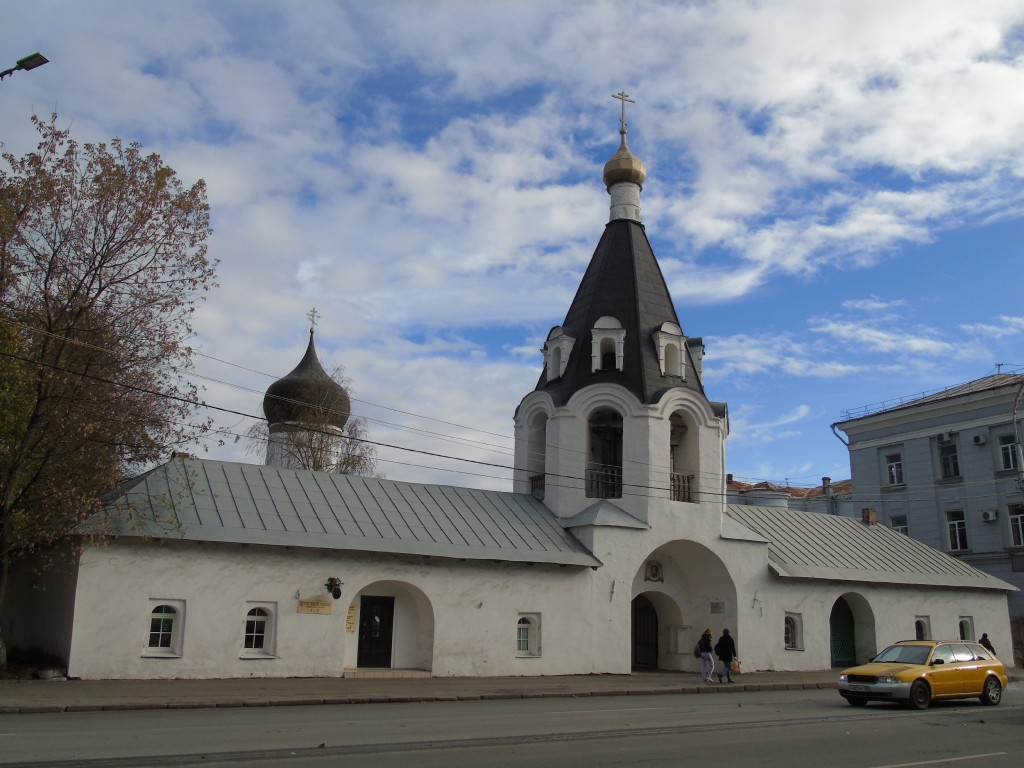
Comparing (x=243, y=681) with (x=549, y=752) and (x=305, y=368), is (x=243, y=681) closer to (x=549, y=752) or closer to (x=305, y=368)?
(x=549, y=752)

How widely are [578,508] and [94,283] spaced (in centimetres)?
1270

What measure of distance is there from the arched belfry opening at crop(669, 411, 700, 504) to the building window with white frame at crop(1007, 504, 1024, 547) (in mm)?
16820

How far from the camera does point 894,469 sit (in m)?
38.8

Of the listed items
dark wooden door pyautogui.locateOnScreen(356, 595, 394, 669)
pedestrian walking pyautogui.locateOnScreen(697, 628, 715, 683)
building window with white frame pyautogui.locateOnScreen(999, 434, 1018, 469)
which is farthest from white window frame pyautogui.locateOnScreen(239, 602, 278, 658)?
building window with white frame pyautogui.locateOnScreen(999, 434, 1018, 469)

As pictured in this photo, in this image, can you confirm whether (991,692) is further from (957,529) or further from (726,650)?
(957,529)

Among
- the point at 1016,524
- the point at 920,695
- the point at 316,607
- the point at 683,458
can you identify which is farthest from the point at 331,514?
the point at 1016,524

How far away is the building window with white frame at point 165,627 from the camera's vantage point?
17.4 meters

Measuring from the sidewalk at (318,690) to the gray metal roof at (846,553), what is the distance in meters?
4.60

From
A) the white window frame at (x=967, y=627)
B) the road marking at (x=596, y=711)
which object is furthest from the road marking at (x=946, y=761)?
the white window frame at (x=967, y=627)

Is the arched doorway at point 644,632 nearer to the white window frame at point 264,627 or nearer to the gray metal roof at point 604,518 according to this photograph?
the gray metal roof at point 604,518

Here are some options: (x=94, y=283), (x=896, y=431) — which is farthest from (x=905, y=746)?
(x=896, y=431)

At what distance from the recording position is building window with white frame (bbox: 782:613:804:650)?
83.2 feet

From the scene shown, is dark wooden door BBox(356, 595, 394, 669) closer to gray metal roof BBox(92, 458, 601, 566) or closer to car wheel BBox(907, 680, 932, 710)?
gray metal roof BBox(92, 458, 601, 566)

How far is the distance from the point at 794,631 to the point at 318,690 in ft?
48.6
